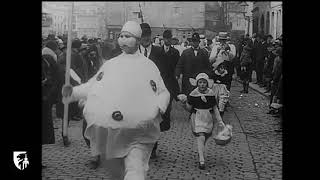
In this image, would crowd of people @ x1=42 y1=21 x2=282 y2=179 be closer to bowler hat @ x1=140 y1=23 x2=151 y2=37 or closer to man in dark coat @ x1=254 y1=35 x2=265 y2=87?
bowler hat @ x1=140 y1=23 x2=151 y2=37

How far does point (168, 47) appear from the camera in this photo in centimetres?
587

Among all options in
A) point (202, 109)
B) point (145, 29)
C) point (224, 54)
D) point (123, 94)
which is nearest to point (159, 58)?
point (202, 109)

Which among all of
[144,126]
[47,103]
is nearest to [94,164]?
[47,103]

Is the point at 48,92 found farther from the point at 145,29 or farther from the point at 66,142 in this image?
the point at 66,142

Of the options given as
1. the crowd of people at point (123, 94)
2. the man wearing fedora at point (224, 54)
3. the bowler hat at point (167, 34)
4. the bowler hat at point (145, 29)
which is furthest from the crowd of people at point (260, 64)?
the bowler hat at point (167, 34)

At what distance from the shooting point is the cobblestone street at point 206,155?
531 centimetres

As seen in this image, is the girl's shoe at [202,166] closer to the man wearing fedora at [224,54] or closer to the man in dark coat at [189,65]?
the man in dark coat at [189,65]

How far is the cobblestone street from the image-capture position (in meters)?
5.31

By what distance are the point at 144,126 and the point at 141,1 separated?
78cm

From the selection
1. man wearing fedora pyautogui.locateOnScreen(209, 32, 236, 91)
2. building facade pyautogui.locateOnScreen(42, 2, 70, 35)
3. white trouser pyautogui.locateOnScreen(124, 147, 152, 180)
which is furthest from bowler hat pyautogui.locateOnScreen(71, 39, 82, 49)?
man wearing fedora pyautogui.locateOnScreen(209, 32, 236, 91)

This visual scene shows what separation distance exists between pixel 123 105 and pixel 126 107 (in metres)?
0.02
